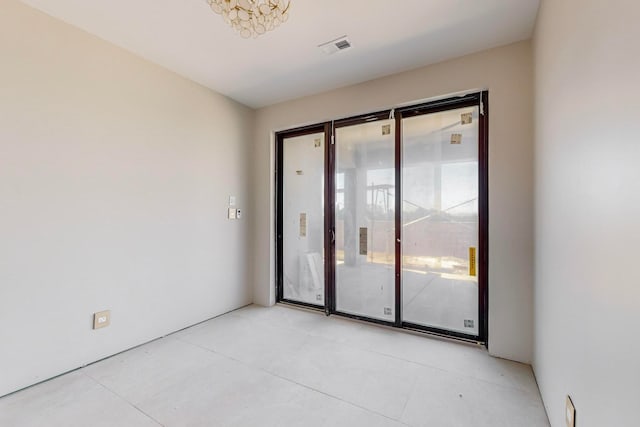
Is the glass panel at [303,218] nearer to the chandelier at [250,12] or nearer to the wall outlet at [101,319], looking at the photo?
the chandelier at [250,12]

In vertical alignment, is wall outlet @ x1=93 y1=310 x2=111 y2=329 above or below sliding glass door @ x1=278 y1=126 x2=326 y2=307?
below

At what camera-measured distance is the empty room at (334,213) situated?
3.99ft

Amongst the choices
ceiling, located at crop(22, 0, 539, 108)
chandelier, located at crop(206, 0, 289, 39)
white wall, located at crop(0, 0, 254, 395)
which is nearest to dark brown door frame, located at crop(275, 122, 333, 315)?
ceiling, located at crop(22, 0, 539, 108)

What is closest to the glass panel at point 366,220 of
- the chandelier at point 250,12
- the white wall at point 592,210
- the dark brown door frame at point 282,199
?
the dark brown door frame at point 282,199

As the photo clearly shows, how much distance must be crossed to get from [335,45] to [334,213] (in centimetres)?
177

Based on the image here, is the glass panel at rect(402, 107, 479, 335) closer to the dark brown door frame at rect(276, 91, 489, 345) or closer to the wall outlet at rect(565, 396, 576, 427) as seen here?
the dark brown door frame at rect(276, 91, 489, 345)

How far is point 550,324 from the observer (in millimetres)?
1656

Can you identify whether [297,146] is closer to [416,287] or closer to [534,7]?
[416,287]

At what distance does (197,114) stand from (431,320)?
11.1ft

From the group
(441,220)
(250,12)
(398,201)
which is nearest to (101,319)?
(250,12)

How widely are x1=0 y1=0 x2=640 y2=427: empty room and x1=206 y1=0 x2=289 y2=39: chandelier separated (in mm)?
19

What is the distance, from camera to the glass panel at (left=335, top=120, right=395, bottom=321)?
9.95 feet

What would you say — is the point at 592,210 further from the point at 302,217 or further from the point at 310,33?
the point at 302,217

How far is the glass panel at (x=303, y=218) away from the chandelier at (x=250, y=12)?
1.78 m
